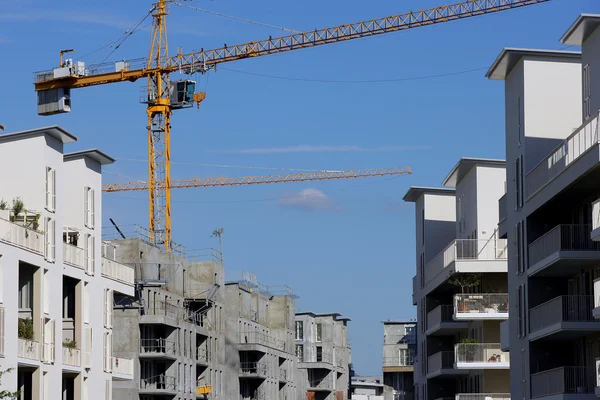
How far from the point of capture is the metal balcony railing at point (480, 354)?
66250 mm

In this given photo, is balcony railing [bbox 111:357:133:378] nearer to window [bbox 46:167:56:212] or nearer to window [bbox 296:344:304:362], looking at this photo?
window [bbox 46:167:56:212]

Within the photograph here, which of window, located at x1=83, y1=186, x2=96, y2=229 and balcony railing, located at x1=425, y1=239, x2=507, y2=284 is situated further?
balcony railing, located at x1=425, y1=239, x2=507, y2=284

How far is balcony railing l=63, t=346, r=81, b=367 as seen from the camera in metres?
59.4

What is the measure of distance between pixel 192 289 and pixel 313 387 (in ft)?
193

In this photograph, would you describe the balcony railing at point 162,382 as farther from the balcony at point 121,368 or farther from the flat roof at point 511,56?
the flat roof at point 511,56

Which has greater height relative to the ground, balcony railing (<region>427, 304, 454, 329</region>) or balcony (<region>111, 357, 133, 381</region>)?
balcony railing (<region>427, 304, 454, 329</region>)

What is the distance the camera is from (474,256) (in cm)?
6806

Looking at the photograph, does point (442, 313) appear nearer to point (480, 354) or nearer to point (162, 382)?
point (480, 354)

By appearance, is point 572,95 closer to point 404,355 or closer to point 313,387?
point 404,355

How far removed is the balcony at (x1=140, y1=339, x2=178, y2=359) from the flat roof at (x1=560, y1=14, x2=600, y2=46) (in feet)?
184

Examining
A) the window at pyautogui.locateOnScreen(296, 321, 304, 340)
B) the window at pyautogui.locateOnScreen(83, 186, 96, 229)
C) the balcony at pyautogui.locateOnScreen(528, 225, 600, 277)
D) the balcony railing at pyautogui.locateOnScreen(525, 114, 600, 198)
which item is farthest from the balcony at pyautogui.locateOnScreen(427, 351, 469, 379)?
the window at pyautogui.locateOnScreen(296, 321, 304, 340)

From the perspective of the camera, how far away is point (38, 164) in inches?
2248

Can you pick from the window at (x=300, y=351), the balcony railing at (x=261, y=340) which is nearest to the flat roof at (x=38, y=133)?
the balcony railing at (x=261, y=340)

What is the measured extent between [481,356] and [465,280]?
4177 mm
